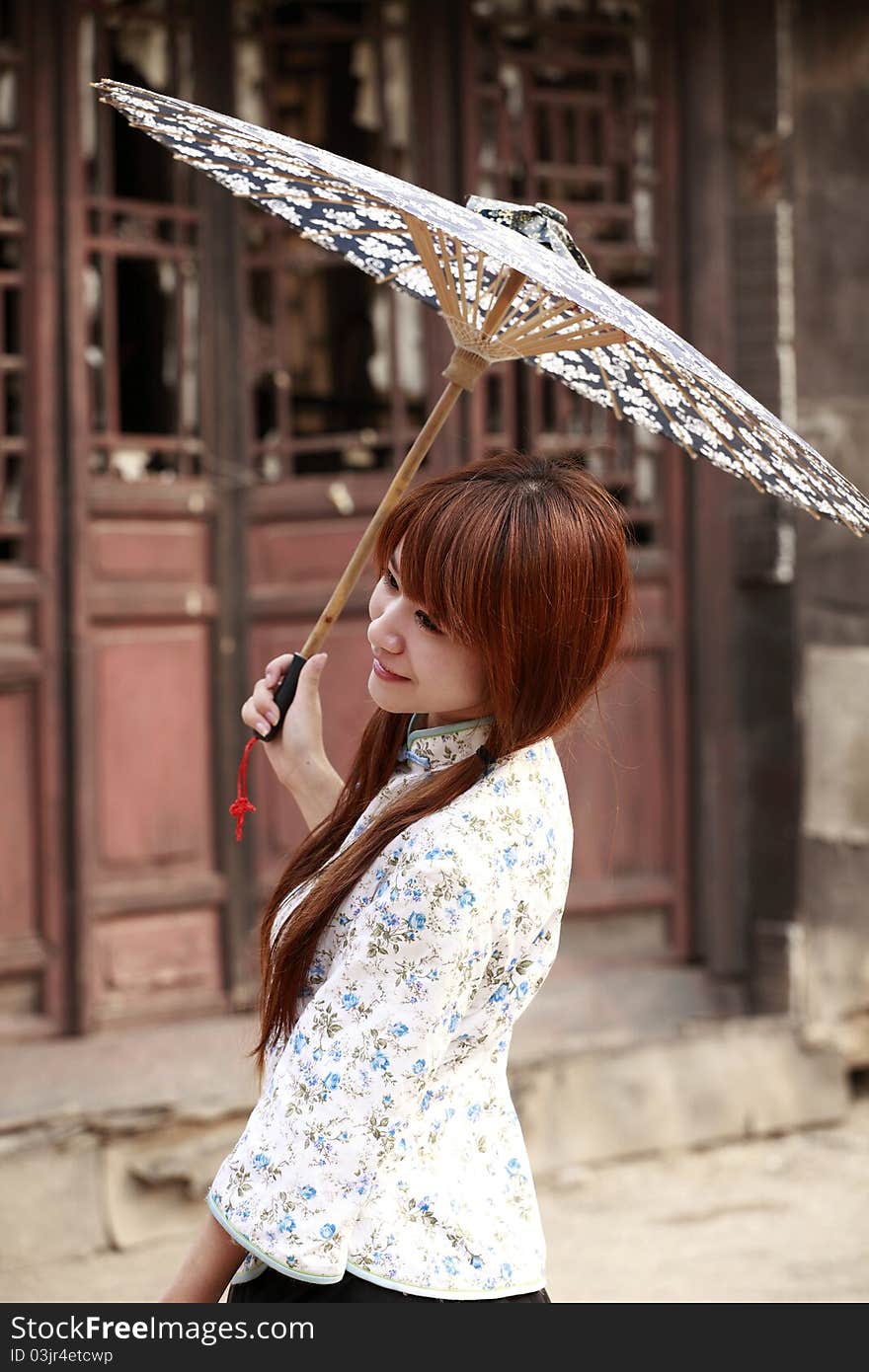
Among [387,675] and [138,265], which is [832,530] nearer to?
[138,265]

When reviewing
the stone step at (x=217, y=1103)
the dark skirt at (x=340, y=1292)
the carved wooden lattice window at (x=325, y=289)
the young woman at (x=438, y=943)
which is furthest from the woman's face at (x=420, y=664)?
the carved wooden lattice window at (x=325, y=289)

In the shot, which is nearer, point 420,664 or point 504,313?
point 420,664

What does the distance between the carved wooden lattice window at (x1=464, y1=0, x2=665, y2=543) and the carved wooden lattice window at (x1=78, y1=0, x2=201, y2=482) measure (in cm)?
92

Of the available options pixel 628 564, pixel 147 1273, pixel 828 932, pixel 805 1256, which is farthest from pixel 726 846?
pixel 628 564

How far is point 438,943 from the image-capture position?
63.8 inches

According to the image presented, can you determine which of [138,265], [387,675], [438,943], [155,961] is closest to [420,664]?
[387,675]

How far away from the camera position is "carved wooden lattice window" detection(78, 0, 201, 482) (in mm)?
4516

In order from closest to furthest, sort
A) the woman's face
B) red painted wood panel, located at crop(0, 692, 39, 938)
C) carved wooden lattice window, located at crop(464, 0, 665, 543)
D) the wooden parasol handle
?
the woman's face, the wooden parasol handle, red painted wood panel, located at crop(0, 692, 39, 938), carved wooden lattice window, located at crop(464, 0, 665, 543)

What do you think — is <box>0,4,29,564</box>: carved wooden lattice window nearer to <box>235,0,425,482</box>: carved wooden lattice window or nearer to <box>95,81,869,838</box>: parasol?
<box>235,0,425,482</box>: carved wooden lattice window

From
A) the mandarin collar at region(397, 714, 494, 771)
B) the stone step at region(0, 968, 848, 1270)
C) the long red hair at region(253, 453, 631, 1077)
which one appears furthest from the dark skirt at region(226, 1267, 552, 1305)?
the stone step at region(0, 968, 848, 1270)

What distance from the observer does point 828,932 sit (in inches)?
203

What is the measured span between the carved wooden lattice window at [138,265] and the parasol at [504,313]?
7.66ft

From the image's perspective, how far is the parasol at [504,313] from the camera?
1819 millimetres

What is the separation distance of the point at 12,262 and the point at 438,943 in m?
Answer: 3.43
